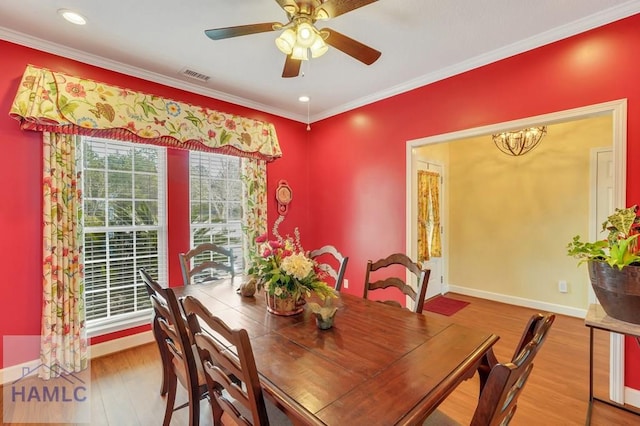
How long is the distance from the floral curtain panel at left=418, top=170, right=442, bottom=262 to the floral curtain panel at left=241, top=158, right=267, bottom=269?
2.22 m

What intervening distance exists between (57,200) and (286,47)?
220 cm

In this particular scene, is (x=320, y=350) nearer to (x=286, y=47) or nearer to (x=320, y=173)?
(x=286, y=47)

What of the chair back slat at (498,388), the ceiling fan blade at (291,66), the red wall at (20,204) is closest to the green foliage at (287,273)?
the chair back slat at (498,388)

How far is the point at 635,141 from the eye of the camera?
1992 mm

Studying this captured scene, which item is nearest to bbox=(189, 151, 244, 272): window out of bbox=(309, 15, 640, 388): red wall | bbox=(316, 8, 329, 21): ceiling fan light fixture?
bbox=(309, 15, 640, 388): red wall

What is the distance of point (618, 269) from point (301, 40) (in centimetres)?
217

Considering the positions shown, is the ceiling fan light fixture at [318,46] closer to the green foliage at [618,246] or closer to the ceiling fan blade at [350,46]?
the ceiling fan blade at [350,46]

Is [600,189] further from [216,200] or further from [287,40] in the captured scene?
[216,200]

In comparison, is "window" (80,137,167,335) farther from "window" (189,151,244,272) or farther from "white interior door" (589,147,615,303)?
"white interior door" (589,147,615,303)

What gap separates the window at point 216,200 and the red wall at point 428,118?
1135 mm

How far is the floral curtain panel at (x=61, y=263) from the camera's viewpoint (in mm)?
2330

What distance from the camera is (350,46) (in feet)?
5.93

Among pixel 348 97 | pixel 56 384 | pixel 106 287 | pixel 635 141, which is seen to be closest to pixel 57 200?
pixel 106 287

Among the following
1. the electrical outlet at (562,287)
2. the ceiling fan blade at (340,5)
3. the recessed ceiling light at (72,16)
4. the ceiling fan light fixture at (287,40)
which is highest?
the recessed ceiling light at (72,16)
